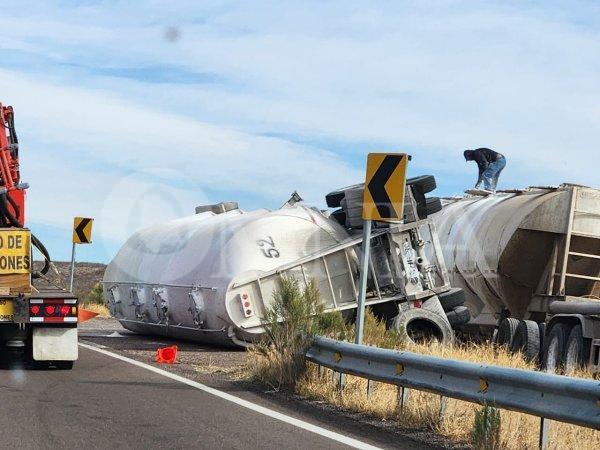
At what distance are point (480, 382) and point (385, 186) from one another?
4.01 meters

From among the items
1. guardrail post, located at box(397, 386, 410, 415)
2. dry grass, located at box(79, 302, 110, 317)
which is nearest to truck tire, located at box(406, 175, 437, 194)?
guardrail post, located at box(397, 386, 410, 415)

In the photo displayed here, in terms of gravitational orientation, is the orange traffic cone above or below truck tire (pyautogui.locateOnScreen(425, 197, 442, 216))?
below

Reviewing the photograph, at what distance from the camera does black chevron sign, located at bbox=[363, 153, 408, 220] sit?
1366cm

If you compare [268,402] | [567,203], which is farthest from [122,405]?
[567,203]

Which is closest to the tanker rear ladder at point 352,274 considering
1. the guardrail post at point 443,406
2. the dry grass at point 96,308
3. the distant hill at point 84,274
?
the guardrail post at point 443,406

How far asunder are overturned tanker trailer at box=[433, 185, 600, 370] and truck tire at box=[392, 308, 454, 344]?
1.01 meters

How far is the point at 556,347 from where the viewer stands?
756 inches

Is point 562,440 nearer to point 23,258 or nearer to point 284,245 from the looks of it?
point 23,258

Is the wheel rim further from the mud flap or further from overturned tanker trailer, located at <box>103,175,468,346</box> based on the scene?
the mud flap

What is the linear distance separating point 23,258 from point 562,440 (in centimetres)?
919

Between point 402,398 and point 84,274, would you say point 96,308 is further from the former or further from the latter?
point 402,398

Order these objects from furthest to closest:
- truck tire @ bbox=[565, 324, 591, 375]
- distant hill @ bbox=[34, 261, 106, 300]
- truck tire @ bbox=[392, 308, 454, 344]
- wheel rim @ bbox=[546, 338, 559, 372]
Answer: distant hill @ bbox=[34, 261, 106, 300] → truck tire @ bbox=[392, 308, 454, 344] → wheel rim @ bbox=[546, 338, 559, 372] → truck tire @ bbox=[565, 324, 591, 375]

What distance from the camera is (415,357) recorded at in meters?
11.4

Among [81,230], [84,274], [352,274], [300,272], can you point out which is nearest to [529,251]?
[352,274]
